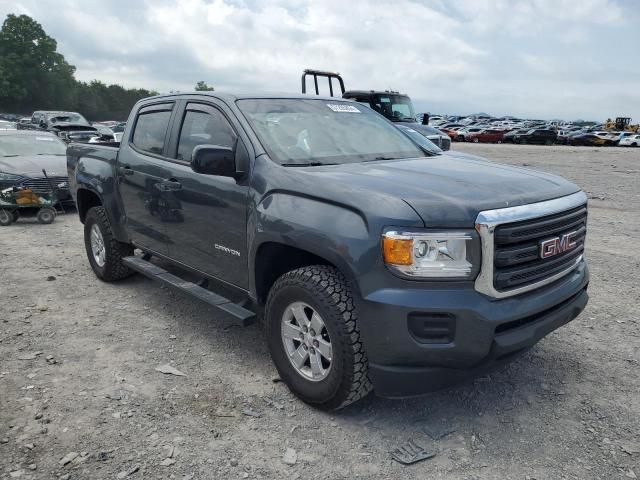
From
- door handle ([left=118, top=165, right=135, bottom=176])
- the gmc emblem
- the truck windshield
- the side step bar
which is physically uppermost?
the truck windshield

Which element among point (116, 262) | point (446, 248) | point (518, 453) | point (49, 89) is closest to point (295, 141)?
point (446, 248)

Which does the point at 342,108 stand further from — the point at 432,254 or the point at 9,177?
the point at 9,177

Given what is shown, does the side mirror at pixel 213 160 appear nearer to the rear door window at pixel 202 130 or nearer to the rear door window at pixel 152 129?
the rear door window at pixel 202 130

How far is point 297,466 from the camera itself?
287 centimetres

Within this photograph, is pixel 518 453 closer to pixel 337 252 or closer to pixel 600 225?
pixel 337 252

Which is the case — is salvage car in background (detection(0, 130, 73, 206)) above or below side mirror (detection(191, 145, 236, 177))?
below

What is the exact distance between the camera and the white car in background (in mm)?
39156

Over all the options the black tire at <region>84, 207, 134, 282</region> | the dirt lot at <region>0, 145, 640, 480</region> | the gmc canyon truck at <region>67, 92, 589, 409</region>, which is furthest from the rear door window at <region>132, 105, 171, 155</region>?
the dirt lot at <region>0, 145, 640, 480</region>

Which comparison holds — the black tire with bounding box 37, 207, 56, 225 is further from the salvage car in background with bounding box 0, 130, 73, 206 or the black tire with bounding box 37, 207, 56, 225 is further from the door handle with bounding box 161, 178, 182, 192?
the door handle with bounding box 161, 178, 182, 192

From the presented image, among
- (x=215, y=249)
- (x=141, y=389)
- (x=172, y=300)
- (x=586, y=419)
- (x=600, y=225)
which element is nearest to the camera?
(x=586, y=419)

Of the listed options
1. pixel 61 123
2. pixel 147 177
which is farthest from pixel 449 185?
pixel 61 123

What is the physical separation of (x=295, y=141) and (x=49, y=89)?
88806 millimetres

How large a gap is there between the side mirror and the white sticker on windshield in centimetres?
119

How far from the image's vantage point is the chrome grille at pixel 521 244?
2.80 m
